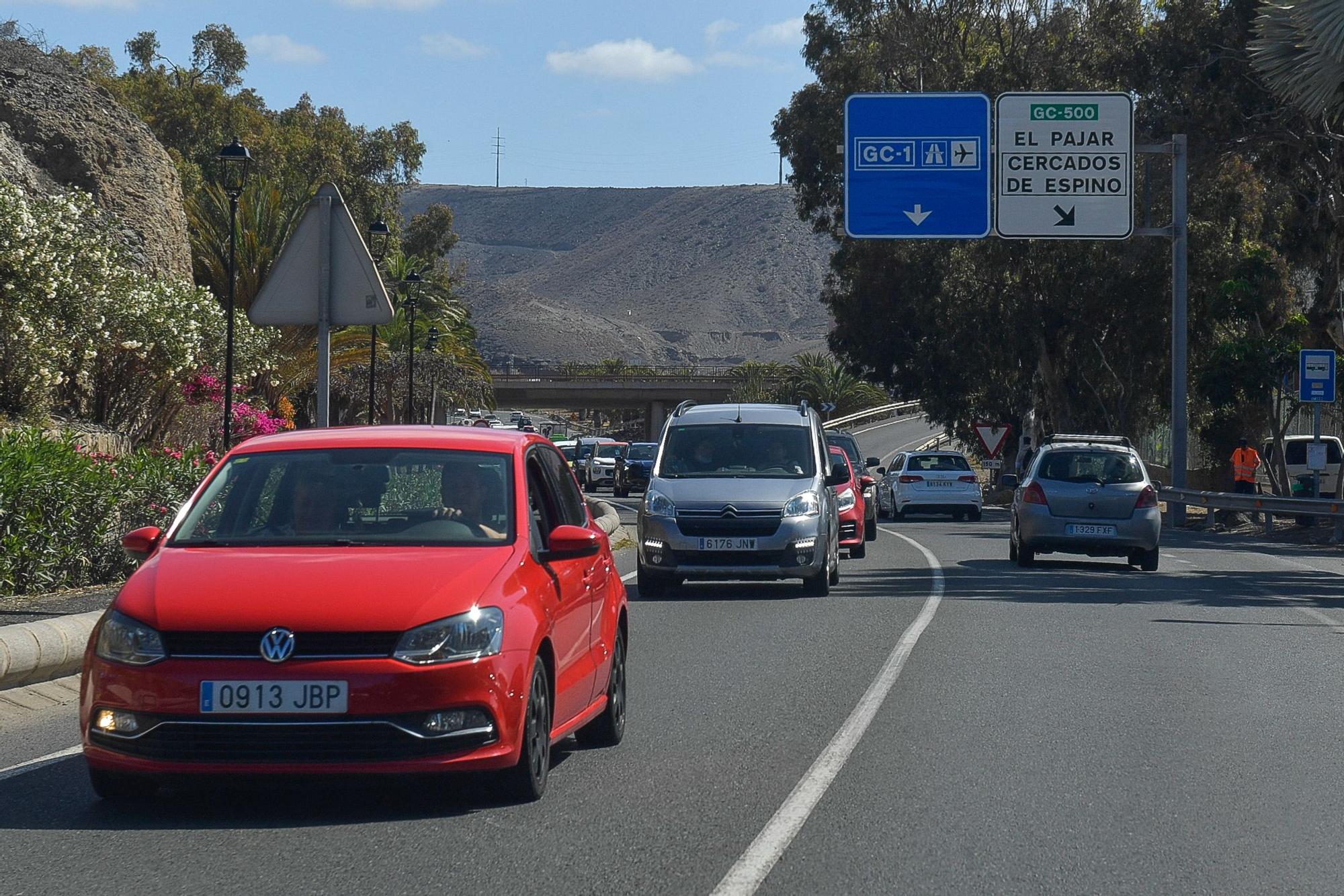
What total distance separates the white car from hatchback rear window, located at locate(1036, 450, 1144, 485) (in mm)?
16957

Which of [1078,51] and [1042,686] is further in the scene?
[1078,51]

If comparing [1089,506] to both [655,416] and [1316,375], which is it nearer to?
[1316,375]

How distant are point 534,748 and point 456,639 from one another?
71cm

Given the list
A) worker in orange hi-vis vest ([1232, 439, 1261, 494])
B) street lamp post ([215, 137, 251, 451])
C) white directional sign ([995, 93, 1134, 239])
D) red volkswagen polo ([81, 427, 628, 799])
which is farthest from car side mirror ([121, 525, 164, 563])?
worker in orange hi-vis vest ([1232, 439, 1261, 494])

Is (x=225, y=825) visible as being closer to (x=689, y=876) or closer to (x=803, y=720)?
(x=689, y=876)

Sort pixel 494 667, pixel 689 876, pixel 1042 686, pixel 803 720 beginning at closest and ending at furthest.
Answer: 1. pixel 689 876
2. pixel 494 667
3. pixel 803 720
4. pixel 1042 686

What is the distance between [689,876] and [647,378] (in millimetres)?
92351

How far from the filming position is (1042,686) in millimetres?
11086

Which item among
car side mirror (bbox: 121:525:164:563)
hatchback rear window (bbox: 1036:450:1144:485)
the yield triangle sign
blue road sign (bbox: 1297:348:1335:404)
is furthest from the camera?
the yield triangle sign

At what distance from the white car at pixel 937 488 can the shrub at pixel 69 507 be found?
85.5 ft

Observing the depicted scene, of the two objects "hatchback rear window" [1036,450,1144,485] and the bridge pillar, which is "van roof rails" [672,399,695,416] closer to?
"hatchback rear window" [1036,450,1144,485]

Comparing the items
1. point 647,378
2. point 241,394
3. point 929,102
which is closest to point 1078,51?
point 929,102

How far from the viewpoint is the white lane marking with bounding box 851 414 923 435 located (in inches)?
3792

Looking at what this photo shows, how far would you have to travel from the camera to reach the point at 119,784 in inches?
273
